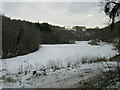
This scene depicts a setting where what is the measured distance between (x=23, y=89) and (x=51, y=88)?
1095 mm

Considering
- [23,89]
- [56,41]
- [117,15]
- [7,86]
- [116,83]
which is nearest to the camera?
[116,83]

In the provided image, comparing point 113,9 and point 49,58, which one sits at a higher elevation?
point 113,9

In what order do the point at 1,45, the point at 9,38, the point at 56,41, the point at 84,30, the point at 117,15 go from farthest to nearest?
1. the point at 84,30
2. the point at 56,41
3. the point at 9,38
4. the point at 1,45
5. the point at 117,15

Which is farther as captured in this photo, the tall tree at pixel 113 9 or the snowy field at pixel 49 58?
the snowy field at pixel 49 58

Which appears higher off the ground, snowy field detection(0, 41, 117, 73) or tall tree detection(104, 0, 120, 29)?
tall tree detection(104, 0, 120, 29)

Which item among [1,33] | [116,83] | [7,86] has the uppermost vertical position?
[1,33]

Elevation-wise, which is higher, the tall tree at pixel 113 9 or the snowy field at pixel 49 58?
the tall tree at pixel 113 9

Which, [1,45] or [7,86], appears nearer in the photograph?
[7,86]

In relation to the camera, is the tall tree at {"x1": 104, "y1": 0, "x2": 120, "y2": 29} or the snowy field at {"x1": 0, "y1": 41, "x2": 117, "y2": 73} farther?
the snowy field at {"x1": 0, "y1": 41, "x2": 117, "y2": 73}

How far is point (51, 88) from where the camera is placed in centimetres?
625

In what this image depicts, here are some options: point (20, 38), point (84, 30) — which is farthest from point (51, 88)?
point (84, 30)

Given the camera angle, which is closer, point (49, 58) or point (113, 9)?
point (113, 9)

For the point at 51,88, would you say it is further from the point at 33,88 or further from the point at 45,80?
the point at 45,80

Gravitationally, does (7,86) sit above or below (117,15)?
below
